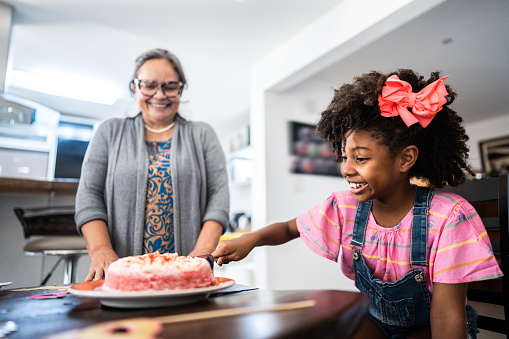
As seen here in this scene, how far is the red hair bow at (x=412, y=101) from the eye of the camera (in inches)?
37.1

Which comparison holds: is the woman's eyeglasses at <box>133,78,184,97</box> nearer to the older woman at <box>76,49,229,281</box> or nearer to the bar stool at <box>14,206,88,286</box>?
the older woman at <box>76,49,229,281</box>

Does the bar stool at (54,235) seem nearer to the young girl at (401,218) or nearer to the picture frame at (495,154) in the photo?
the young girl at (401,218)

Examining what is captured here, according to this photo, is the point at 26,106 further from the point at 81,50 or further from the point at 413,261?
the point at 413,261

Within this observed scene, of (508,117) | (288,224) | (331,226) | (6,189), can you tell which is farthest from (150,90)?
(508,117)

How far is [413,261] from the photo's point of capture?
0.90 metres

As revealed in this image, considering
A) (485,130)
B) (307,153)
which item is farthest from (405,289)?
(485,130)

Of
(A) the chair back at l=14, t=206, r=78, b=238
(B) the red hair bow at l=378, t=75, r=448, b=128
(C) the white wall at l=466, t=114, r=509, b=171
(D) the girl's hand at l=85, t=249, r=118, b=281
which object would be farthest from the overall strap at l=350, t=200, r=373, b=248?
(C) the white wall at l=466, t=114, r=509, b=171

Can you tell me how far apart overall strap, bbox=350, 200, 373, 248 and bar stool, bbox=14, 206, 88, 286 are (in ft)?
5.27

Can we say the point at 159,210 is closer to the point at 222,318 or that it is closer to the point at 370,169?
the point at 370,169

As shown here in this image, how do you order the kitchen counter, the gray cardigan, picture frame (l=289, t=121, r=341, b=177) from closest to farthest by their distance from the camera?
1. the gray cardigan
2. the kitchen counter
3. picture frame (l=289, t=121, r=341, b=177)

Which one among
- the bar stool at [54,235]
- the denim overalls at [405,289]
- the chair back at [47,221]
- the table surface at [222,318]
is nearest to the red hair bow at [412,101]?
the denim overalls at [405,289]

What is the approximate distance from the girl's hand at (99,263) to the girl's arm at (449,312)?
0.81 m

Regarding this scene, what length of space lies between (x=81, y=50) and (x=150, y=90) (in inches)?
117

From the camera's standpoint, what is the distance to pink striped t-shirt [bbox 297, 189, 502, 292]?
2.71 feet
